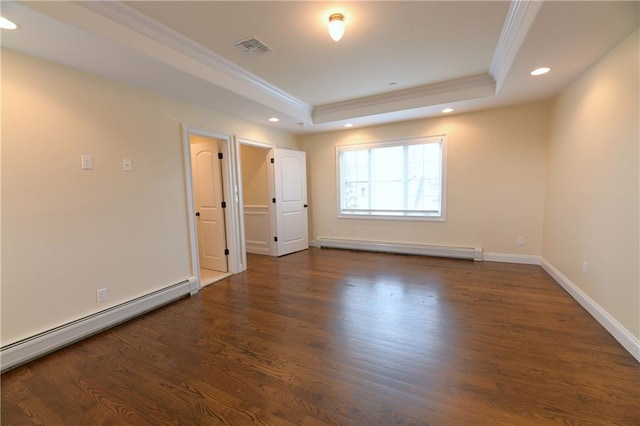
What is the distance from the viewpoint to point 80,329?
2.44 metres

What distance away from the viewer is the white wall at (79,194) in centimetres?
211

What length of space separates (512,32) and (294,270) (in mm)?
3790

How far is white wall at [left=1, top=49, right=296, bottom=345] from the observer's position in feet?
6.91

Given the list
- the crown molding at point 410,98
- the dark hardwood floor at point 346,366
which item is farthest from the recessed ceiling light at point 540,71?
the dark hardwood floor at point 346,366

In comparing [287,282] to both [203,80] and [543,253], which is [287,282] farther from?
[543,253]

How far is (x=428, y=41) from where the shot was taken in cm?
262

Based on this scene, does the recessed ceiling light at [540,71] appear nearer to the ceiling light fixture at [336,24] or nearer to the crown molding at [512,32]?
the crown molding at [512,32]

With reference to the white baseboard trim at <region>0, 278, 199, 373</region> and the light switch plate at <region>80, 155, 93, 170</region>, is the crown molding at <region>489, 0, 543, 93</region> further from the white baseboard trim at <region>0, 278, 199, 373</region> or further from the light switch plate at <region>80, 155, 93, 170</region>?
the white baseboard trim at <region>0, 278, 199, 373</region>

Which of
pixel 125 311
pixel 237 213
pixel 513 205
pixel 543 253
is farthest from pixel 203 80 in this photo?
pixel 543 253

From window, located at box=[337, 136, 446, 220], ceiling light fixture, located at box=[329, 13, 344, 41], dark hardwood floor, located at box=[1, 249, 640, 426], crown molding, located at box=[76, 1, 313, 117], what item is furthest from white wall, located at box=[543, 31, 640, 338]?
crown molding, located at box=[76, 1, 313, 117]

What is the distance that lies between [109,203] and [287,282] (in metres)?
2.23

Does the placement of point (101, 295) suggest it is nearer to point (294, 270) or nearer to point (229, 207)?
point (229, 207)

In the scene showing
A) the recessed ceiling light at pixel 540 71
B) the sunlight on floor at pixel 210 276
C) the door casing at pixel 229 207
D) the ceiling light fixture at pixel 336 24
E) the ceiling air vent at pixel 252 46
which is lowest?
the sunlight on floor at pixel 210 276

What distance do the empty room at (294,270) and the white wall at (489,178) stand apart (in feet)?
0.13
